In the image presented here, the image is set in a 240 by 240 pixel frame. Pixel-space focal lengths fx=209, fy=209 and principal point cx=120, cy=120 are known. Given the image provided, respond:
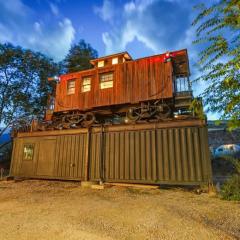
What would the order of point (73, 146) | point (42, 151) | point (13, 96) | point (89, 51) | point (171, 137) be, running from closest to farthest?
point (171, 137) → point (73, 146) → point (42, 151) → point (13, 96) → point (89, 51)

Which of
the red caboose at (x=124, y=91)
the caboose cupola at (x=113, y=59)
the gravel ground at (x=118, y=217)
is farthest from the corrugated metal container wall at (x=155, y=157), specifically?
the caboose cupola at (x=113, y=59)

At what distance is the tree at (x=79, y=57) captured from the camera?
93.6 ft

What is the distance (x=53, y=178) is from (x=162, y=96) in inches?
300

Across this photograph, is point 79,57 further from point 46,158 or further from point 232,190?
point 232,190

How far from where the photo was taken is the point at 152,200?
7105mm

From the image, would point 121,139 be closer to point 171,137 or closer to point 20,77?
point 171,137

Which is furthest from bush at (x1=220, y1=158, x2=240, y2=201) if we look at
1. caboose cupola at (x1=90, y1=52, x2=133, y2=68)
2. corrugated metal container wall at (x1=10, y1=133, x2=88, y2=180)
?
caboose cupola at (x1=90, y1=52, x2=133, y2=68)

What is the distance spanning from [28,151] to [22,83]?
1219cm

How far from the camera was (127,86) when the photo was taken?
12.7 metres

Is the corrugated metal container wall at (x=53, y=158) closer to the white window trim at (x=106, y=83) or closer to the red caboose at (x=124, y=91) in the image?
the red caboose at (x=124, y=91)

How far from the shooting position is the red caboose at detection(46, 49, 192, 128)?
1181 cm

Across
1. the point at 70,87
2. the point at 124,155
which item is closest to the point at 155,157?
the point at 124,155

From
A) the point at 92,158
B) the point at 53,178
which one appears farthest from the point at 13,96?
the point at 92,158

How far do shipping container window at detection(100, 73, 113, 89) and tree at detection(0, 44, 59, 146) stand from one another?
11004mm
